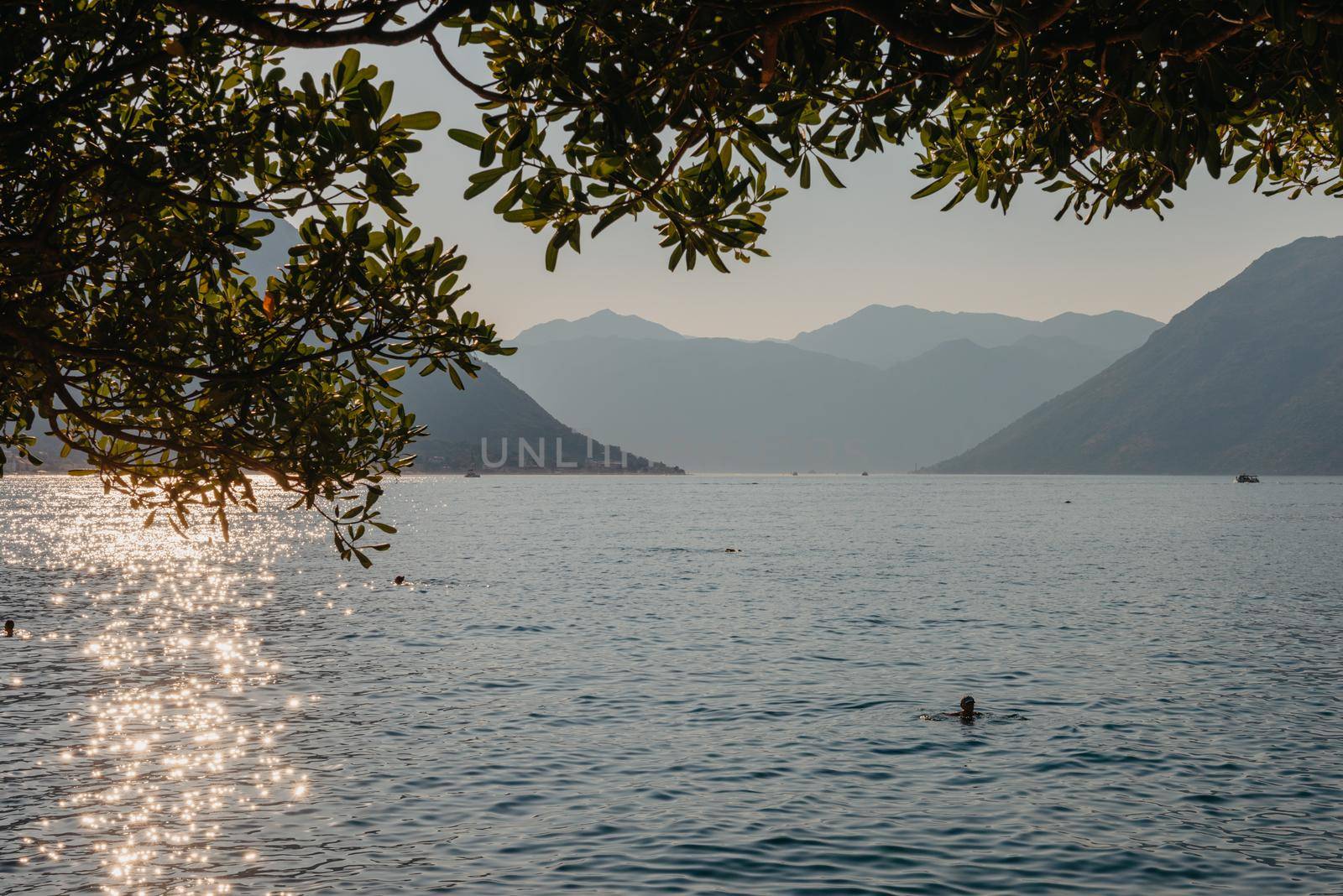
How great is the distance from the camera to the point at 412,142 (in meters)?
8.55

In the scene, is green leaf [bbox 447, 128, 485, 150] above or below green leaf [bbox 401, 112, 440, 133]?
below

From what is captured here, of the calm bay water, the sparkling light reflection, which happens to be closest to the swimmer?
the calm bay water

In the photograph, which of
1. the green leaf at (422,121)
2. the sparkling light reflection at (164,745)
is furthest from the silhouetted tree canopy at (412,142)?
the sparkling light reflection at (164,745)

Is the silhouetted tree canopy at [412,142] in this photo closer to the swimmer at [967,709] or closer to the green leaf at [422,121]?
the green leaf at [422,121]

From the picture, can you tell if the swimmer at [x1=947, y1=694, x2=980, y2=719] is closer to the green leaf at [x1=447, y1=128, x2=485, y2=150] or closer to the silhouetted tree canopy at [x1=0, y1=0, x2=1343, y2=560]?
the silhouetted tree canopy at [x1=0, y1=0, x2=1343, y2=560]

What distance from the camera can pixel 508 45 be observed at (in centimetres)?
722

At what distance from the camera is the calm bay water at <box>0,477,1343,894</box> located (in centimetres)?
1620

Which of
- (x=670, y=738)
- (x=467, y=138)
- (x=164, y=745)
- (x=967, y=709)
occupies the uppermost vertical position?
(x=467, y=138)

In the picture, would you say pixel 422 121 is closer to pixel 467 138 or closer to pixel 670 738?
pixel 467 138

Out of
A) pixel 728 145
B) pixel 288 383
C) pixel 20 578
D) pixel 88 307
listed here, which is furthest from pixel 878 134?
pixel 20 578

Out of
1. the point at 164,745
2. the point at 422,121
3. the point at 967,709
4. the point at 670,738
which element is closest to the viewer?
the point at 422,121

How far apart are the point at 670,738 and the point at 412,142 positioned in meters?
17.8

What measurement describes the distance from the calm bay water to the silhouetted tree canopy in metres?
7.73

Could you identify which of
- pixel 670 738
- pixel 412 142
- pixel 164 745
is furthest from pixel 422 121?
pixel 164 745
